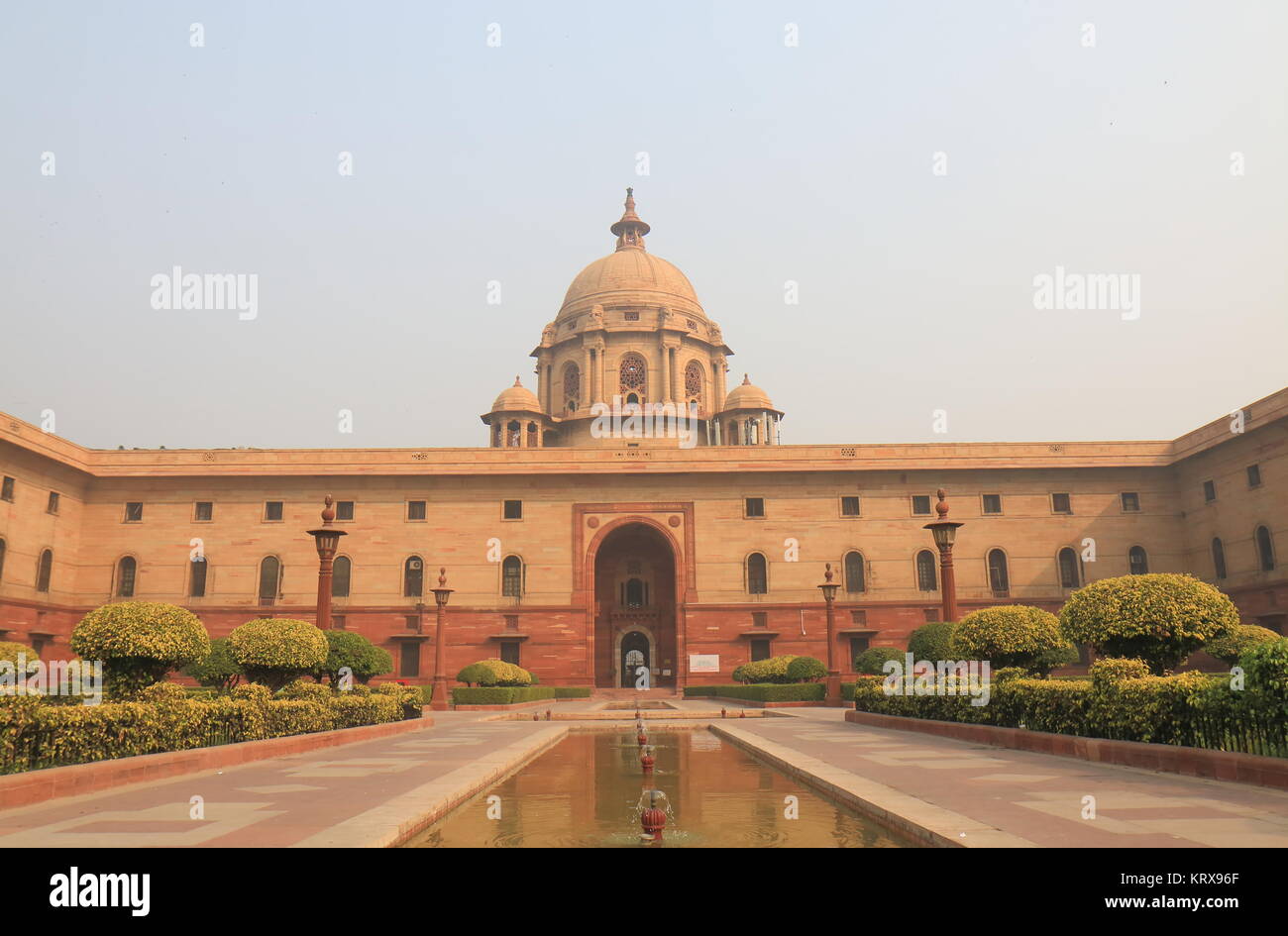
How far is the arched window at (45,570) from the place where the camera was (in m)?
31.9

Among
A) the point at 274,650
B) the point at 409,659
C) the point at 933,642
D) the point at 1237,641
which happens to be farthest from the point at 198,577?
the point at 1237,641

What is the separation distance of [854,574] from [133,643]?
27840 mm

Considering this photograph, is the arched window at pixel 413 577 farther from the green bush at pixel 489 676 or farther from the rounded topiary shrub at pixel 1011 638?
the rounded topiary shrub at pixel 1011 638

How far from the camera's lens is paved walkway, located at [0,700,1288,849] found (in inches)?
230

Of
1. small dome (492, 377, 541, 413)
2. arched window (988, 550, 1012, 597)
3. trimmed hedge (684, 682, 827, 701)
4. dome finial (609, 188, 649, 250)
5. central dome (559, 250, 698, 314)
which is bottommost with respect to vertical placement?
→ trimmed hedge (684, 682, 827, 701)

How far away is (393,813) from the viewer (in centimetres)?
671

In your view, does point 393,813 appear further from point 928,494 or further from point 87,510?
point 87,510

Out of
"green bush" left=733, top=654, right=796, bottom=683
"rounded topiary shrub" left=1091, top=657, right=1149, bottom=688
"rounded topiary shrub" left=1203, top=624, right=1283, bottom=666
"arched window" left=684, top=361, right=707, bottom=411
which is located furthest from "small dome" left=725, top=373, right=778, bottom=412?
"rounded topiary shrub" left=1091, top=657, right=1149, bottom=688

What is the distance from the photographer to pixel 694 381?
49688mm

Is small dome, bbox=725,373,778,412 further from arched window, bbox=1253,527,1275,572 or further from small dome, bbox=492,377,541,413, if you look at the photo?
arched window, bbox=1253,527,1275,572

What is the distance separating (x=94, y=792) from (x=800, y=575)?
29027 millimetres

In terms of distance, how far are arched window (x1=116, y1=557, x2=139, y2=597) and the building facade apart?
77mm

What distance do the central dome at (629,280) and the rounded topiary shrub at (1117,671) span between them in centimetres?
4059
